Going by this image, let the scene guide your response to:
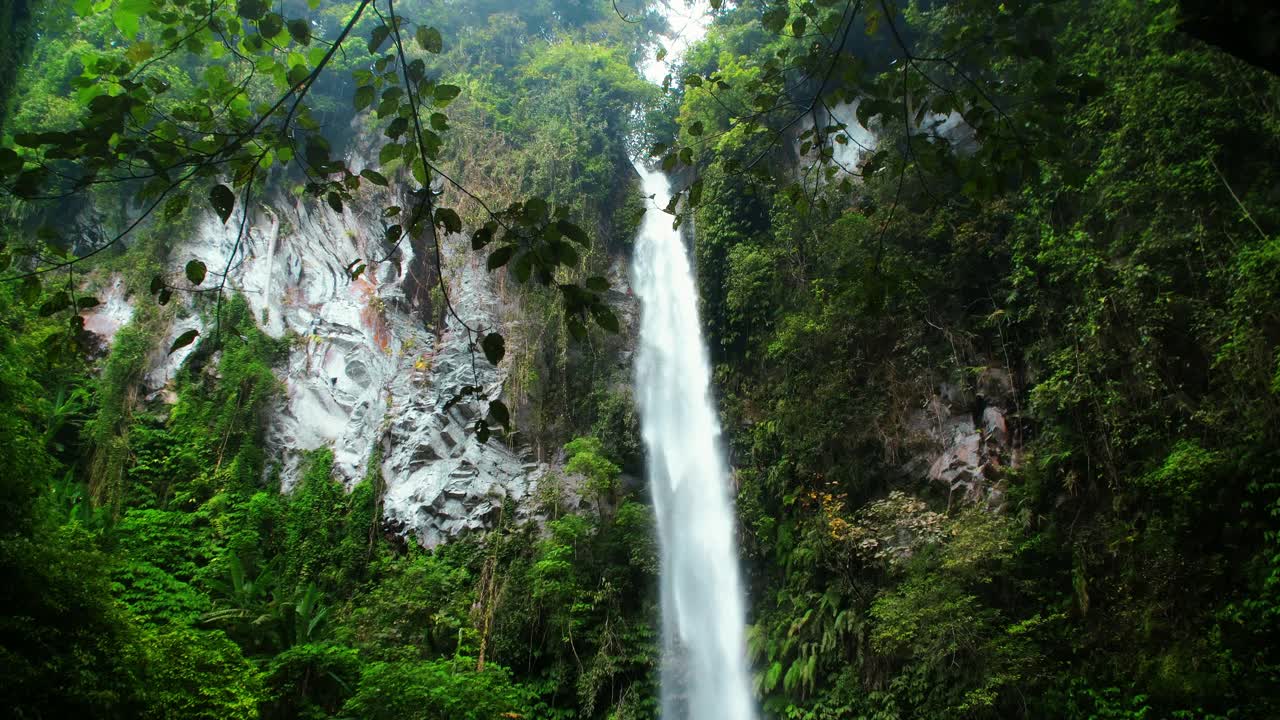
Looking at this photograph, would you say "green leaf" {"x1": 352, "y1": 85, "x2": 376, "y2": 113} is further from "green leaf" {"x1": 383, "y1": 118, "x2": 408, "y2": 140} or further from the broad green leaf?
the broad green leaf

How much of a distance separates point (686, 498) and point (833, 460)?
111 inches

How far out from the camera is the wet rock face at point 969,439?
295 inches

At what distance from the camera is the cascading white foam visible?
905cm

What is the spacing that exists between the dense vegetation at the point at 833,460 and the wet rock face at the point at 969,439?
86 mm

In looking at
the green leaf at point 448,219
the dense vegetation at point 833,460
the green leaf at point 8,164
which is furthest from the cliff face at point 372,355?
the green leaf at point 8,164

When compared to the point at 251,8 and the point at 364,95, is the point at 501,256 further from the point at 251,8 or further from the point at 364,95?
the point at 251,8

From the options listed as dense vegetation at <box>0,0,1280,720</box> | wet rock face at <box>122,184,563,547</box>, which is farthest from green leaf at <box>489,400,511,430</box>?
wet rock face at <box>122,184,563,547</box>

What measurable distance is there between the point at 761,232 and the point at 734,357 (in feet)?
7.09

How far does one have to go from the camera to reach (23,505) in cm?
545

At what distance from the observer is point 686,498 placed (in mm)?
10938

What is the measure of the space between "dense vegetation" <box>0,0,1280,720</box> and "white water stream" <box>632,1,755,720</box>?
378 millimetres

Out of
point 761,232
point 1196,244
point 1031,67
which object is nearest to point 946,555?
point 1196,244

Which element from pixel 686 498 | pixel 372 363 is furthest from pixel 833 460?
pixel 372 363

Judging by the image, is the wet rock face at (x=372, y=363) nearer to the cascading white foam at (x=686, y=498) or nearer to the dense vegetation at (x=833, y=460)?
the dense vegetation at (x=833, y=460)
